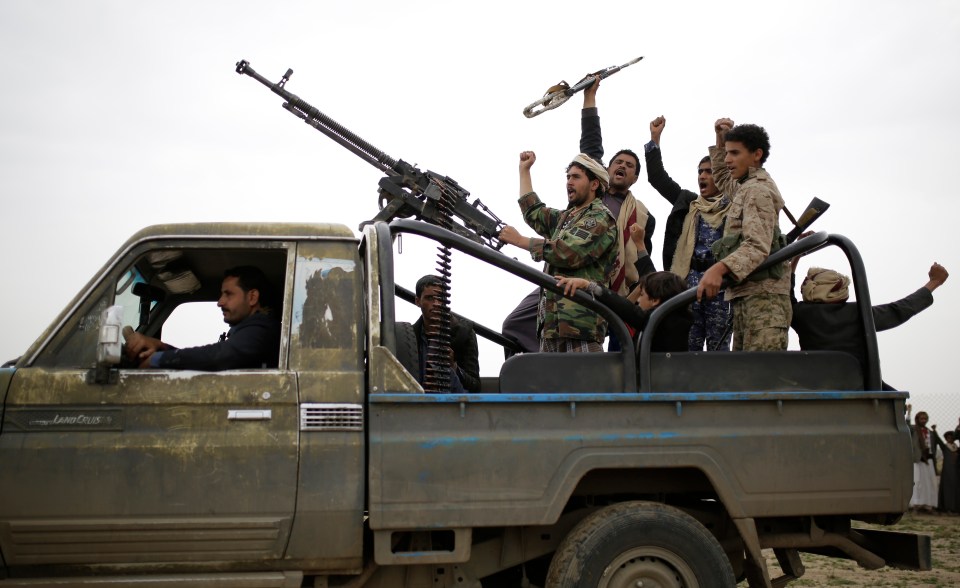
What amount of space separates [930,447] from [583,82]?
37.2 ft

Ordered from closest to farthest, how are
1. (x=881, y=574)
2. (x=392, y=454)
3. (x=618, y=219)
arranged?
(x=392, y=454) < (x=618, y=219) < (x=881, y=574)

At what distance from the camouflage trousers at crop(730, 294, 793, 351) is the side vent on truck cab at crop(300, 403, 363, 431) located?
2175 millimetres

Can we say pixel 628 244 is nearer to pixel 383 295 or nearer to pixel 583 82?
pixel 583 82

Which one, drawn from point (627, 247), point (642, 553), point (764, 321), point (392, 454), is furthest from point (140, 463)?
point (627, 247)

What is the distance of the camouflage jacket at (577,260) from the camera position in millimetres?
4738

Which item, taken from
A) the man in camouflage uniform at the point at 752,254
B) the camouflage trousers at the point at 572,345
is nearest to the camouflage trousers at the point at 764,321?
the man in camouflage uniform at the point at 752,254

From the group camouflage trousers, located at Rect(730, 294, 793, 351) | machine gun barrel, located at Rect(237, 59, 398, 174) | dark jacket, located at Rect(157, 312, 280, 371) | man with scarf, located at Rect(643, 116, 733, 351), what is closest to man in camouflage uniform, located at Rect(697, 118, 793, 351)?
camouflage trousers, located at Rect(730, 294, 793, 351)

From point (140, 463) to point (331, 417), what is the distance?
79cm

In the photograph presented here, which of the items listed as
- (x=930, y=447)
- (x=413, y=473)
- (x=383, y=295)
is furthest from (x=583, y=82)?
(x=930, y=447)

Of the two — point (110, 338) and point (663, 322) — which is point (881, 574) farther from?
point (110, 338)

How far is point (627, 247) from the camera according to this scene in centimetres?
602

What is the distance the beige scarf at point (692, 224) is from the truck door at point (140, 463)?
3.15 metres

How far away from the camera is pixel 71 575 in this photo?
141 inches

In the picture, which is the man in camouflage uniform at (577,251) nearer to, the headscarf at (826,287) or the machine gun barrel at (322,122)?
the headscarf at (826,287)
